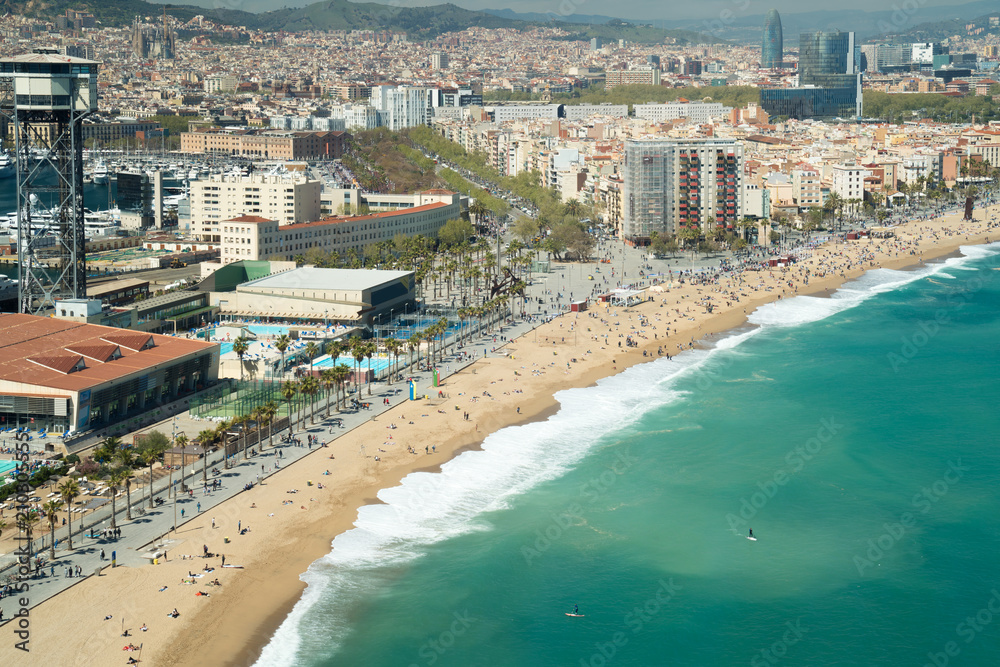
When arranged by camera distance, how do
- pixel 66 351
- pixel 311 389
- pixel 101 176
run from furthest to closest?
1. pixel 101 176
2. pixel 311 389
3. pixel 66 351

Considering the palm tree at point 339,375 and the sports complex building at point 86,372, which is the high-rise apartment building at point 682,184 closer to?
the palm tree at point 339,375

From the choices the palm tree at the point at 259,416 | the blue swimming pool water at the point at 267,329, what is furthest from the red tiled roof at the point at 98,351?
the blue swimming pool water at the point at 267,329

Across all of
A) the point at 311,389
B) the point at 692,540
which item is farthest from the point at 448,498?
the point at 311,389

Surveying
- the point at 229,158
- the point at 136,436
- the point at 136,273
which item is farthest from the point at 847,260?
the point at 229,158

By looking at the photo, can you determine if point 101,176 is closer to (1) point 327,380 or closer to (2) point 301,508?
(1) point 327,380

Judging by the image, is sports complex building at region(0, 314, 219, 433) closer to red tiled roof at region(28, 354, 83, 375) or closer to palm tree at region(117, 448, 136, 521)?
red tiled roof at region(28, 354, 83, 375)

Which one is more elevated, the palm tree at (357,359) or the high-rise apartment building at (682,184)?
the high-rise apartment building at (682,184)

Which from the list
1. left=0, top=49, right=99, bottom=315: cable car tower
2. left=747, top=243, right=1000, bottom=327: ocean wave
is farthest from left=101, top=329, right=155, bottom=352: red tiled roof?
left=747, top=243, right=1000, bottom=327: ocean wave
